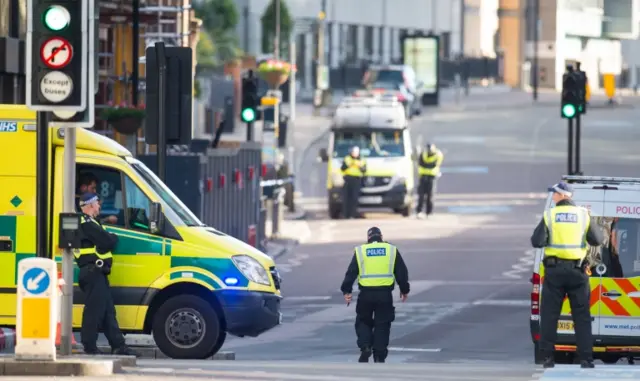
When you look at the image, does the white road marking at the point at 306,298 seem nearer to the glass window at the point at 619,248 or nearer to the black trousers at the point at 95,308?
the glass window at the point at 619,248

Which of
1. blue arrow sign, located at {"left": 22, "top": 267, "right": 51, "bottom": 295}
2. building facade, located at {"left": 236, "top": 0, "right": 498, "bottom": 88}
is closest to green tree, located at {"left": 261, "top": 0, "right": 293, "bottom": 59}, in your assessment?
building facade, located at {"left": 236, "top": 0, "right": 498, "bottom": 88}

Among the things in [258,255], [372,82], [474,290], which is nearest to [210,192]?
[474,290]

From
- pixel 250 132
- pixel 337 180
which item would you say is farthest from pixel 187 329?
pixel 337 180

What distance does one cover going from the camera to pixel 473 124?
75000 mm

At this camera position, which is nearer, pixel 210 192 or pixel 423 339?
pixel 423 339

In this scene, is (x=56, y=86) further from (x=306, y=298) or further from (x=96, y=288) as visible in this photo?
(x=306, y=298)

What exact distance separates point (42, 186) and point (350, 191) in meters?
27.2

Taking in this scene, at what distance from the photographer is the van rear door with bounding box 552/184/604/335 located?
18609 millimetres

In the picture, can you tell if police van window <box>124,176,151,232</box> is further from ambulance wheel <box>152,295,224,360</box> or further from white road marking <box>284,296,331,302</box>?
white road marking <box>284,296,331,302</box>

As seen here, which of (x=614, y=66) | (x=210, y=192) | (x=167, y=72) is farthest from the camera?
(x=614, y=66)

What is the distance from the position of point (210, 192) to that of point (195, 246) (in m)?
10.1

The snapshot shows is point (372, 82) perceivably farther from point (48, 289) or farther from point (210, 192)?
point (48, 289)

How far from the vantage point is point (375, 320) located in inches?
777

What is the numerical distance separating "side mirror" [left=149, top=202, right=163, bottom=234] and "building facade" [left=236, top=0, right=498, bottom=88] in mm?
64712
